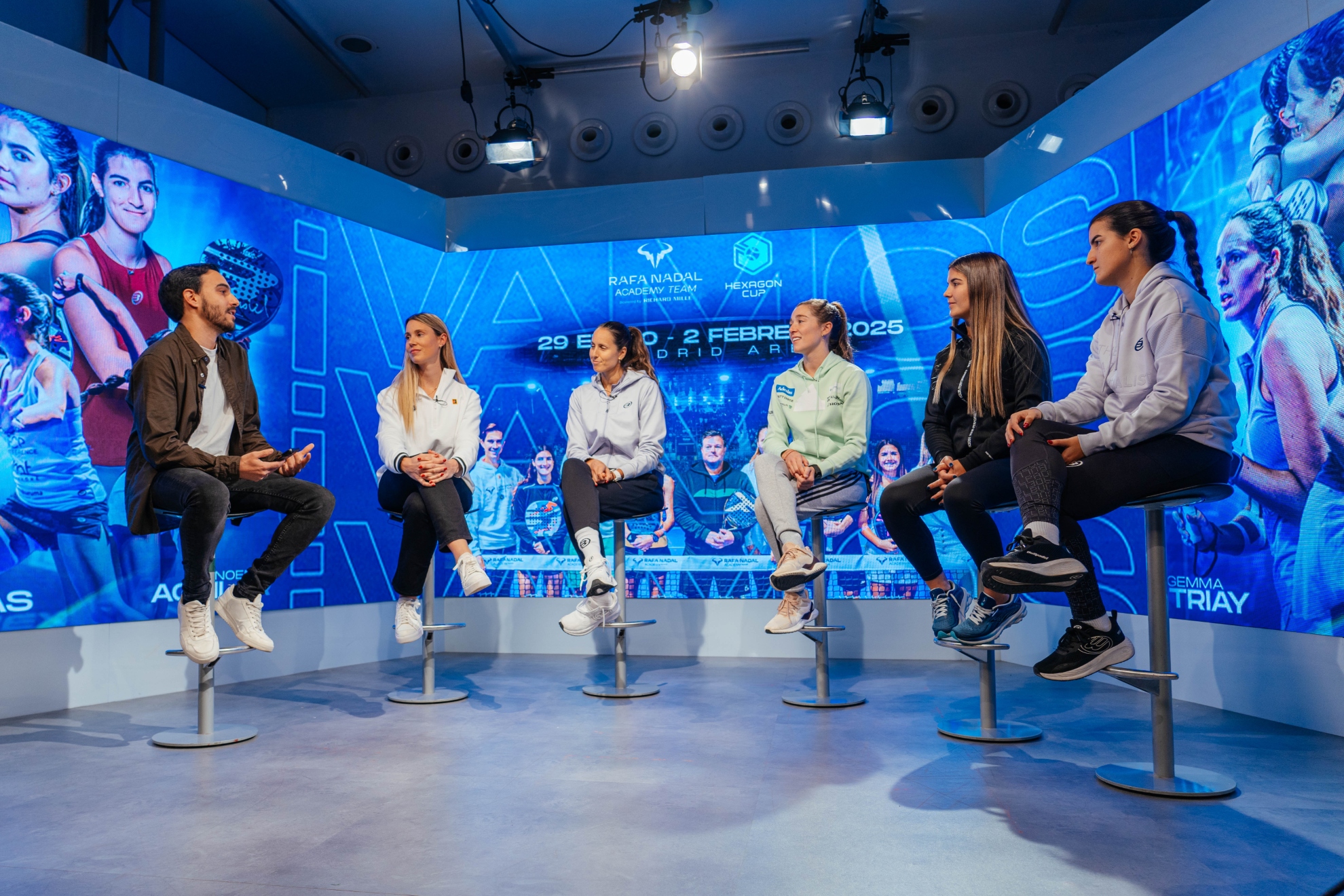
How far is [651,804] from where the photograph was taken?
2.17m

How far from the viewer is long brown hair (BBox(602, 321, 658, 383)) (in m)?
4.11

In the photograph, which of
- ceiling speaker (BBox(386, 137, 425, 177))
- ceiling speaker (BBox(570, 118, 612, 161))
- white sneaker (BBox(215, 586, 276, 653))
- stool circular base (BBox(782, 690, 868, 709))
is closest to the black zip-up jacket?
stool circular base (BBox(782, 690, 868, 709))

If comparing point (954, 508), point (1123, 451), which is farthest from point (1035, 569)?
point (954, 508)

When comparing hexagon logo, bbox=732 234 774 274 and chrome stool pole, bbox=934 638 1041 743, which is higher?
hexagon logo, bbox=732 234 774 274

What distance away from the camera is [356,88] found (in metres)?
6.66

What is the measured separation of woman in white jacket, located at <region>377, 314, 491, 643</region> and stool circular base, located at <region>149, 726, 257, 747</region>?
649mm

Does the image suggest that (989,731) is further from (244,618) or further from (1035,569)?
(244,618)

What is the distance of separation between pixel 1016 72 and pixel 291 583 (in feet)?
18.2

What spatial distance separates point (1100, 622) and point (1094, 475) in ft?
1.24

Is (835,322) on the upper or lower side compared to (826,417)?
upper

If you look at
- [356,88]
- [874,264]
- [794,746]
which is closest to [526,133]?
[356,88]

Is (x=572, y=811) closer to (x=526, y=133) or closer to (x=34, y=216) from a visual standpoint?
(x=34, y=216)

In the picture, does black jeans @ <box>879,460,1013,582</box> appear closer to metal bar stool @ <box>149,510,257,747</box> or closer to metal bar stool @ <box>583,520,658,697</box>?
metal bar stool @ <box>583,520,658,697</box>

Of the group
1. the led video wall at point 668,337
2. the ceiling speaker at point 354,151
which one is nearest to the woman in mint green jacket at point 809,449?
the led video wall at point 668,337
